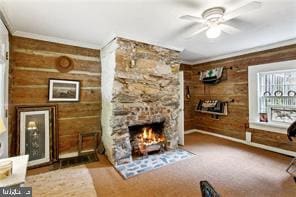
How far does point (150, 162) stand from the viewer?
323cm

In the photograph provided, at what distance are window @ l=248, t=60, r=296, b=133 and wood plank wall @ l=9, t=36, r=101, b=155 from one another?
3.85 metres

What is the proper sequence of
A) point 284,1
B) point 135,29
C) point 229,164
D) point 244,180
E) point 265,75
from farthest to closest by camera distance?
point 265,75, point 229,164, point 135,29, point 244,180, point 284,1

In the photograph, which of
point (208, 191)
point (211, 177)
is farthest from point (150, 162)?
point (208, 191)

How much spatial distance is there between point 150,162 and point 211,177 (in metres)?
1.14

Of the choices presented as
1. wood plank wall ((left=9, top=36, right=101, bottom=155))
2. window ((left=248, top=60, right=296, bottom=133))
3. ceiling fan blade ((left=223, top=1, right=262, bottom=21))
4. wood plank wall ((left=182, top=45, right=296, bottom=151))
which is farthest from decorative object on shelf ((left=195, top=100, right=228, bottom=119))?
wood plank wall ((left=9, top=36, right=101, bottom=155))

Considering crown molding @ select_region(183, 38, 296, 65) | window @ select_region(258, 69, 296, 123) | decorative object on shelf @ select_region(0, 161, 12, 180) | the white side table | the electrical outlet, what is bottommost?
the electrical outlet

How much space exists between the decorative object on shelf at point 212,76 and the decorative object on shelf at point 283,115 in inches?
62.9

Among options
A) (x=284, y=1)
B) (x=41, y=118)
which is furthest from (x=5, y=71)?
(x=284, y=1)

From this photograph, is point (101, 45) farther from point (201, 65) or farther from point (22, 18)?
point (201, 65)

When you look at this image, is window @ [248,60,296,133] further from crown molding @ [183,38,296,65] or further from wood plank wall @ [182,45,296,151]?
crown molding @ [183,38,296,65]

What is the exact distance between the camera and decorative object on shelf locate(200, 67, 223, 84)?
4.86 m

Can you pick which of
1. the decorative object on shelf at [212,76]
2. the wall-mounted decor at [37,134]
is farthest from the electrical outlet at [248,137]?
the wall-mounted decor at [37,134]

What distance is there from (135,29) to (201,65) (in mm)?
3427

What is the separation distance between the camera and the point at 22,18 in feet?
7.97
